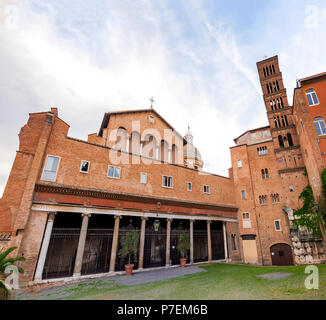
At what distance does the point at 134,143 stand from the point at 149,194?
7413 mm

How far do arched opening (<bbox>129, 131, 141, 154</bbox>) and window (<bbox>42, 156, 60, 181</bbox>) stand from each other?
8.84m

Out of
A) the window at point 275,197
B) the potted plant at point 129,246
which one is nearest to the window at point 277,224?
the window at point 275,197

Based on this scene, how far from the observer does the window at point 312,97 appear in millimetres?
17469

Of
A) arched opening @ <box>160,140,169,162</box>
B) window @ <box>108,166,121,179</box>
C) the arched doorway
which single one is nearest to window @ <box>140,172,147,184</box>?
window @ <box>108,166,121,179</box>

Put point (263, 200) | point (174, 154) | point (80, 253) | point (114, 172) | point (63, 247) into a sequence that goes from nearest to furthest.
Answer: point (80, 253), point (114, 172), point (63, 247), point (263, 200), point (174, 154)

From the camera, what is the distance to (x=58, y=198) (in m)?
12.7

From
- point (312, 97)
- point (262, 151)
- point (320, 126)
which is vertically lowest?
point (320, 126)

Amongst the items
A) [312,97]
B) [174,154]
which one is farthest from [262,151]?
[174,154]

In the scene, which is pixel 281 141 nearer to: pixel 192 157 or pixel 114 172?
pixel 192 157

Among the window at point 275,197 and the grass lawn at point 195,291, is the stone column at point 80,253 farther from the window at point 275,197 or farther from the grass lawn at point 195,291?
the window at point 275,197

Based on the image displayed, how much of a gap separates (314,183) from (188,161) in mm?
22678

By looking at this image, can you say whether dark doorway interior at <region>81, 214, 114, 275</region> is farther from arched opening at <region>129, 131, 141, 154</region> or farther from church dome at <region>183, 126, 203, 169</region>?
church dome at <region>183, 126, 203, 169</region>

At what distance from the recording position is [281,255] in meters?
20.1

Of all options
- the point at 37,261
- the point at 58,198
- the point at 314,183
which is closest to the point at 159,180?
the point at 58,198
